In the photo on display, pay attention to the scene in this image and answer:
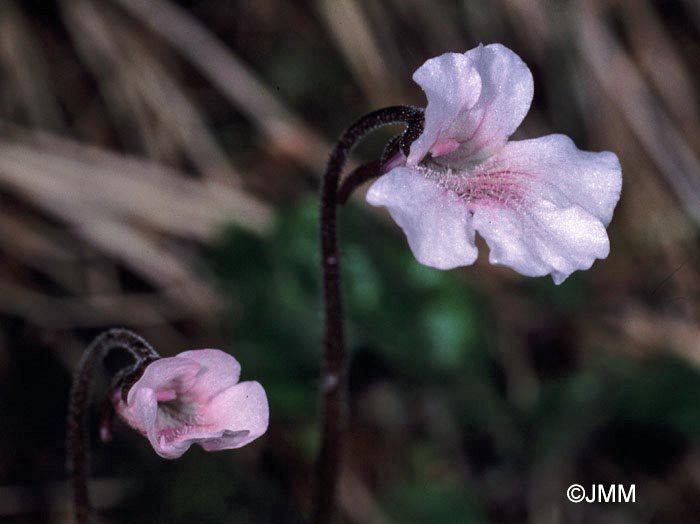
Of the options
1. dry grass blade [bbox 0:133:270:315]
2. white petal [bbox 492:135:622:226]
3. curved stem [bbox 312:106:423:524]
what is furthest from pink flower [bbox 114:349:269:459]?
dry grass blade [bbox 0:133:270:315]

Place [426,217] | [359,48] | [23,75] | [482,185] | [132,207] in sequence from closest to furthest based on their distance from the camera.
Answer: [426,217] < [482,185] < [132,207] < [23,75] < [359,48]

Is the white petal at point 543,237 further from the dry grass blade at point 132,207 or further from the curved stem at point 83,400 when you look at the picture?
the dry grass blade at point 132,207

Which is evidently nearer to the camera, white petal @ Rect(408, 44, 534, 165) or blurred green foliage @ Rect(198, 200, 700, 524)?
white petal @ Rect(408, 44, 534, 165)

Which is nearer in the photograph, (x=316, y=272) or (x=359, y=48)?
(x=316, y=272)

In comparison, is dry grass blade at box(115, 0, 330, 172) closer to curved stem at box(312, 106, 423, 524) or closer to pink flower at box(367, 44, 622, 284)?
curved stem at box(312, 106, 423, 524)

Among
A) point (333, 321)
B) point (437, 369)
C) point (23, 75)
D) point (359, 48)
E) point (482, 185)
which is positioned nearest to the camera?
point (482, 185)

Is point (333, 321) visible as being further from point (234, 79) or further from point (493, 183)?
point (234, 79)

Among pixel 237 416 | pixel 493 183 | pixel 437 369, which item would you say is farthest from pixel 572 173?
pixel 437 369

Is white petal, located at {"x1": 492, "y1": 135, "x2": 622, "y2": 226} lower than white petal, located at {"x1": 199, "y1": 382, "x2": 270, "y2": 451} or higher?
higher

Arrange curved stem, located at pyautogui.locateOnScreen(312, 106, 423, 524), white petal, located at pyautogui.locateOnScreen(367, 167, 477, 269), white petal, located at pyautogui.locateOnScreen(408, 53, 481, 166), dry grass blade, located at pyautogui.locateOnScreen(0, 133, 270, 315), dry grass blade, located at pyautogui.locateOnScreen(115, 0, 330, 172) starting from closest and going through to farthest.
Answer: white petal, located at pyautogui.locateOnScreen(367, 167, 477, 269) < white petal, located at pyautogui.locateOnScreen(408, 53, 481, 166) < curved stem, located at pyautogui.locateOnScreen(312, 106, 423, 524) < dry grass blade, located at pyautogui.locateOnScreen(0, 133, 270, 315) < dry grass blade, located at pyautogui.locateOnScreen(115, 0, 330, 172)
